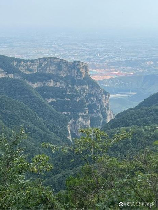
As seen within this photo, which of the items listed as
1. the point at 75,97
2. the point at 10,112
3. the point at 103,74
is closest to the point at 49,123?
the point at 10,112

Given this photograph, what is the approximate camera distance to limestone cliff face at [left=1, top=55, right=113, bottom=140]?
85750 millimetres

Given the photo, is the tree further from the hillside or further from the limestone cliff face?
the limestone cliff face

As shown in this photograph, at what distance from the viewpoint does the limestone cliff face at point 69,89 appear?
281 ft

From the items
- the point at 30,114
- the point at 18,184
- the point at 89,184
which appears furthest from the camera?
the point at 30,114

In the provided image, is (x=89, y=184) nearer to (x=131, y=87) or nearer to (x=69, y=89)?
(x=69, y=89)

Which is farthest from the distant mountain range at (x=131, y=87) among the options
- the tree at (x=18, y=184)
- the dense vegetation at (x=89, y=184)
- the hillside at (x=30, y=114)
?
the tree at (x=18, y=184)

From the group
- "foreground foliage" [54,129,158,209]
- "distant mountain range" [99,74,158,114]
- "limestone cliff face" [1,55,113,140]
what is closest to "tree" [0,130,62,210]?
"foreground foliage" [54,129,158,209]

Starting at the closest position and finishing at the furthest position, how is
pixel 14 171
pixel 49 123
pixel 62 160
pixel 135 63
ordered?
1. pixel 14 171
2. pixel 62 160
3. pixel 49 123
4. pixel 135 63

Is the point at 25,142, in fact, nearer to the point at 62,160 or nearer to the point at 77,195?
the point at 62,160

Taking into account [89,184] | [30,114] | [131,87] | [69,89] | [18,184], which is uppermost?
[18,184]

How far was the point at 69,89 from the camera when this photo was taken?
9281cm

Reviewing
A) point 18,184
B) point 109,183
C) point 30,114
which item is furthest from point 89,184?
point 30,114

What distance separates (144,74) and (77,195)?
160 metres

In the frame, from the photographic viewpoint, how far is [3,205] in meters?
8.66
